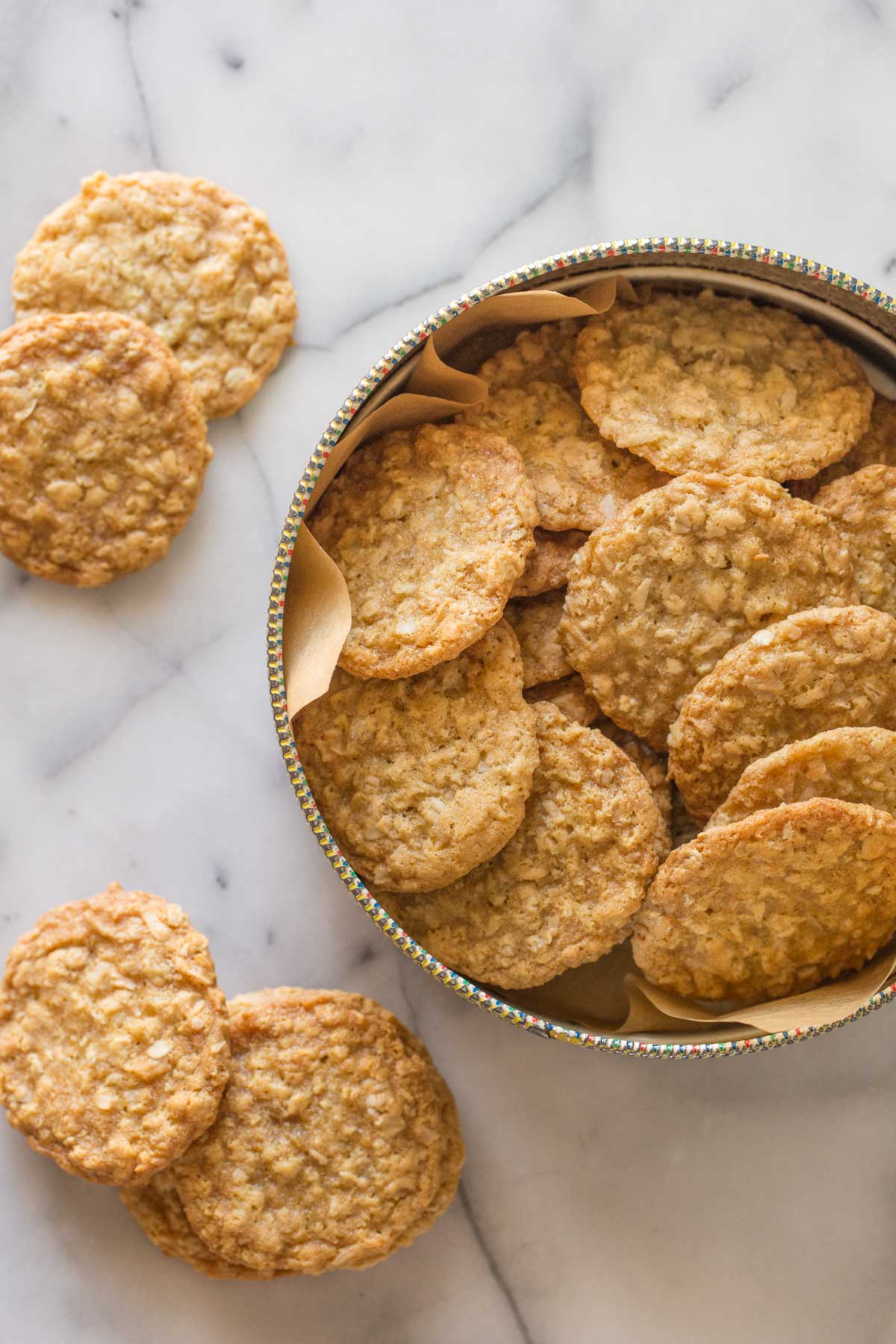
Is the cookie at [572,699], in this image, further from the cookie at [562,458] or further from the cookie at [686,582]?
the cookie at [562,458]

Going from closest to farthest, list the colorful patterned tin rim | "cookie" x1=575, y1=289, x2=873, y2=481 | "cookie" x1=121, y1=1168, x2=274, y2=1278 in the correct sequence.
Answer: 1. the colorful patterned tin rim
2. "cookie" x1=575, y1=289, x2=873, y2=481
3. "cookie" x1=121, y1=1168, x2=274, y2=1278

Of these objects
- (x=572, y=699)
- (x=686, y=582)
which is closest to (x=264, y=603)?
(x=572, y=699)

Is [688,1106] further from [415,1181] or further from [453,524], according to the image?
[453,524]

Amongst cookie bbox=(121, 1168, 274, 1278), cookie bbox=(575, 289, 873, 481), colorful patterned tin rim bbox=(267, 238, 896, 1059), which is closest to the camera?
colorful patterned tin rim bbox=(267, 238, 896, 1059)

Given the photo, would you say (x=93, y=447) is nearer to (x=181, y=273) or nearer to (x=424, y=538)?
(x=181, y=273)

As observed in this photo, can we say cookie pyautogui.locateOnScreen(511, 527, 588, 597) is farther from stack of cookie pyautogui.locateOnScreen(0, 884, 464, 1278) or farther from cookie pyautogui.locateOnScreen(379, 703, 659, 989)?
stack of cookie pyautogui.locateOnScreen(0, 884, 464, 1278)

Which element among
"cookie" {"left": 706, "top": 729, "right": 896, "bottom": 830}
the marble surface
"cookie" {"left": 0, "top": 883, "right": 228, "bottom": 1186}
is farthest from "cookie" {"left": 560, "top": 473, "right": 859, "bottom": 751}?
"cookie" {"left": 0, "top": 883, "right": 228, "bottom": 1186}
